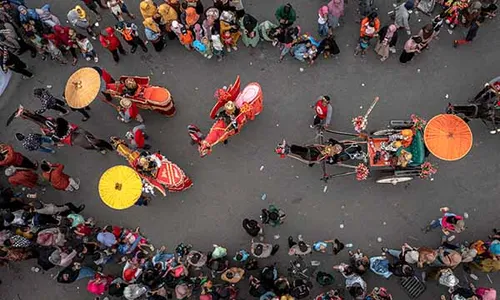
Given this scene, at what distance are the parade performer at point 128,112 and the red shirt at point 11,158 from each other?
9.18 ft

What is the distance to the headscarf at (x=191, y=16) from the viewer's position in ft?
41.4

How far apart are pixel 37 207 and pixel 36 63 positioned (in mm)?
4743

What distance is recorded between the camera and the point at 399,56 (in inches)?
523

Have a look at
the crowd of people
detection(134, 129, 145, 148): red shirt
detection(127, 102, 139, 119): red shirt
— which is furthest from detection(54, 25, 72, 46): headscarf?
detection(134, 129, 145, 148): red shirt

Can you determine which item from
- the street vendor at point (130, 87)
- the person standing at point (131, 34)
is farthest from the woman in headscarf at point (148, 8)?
the street vendor at point (130, 87)

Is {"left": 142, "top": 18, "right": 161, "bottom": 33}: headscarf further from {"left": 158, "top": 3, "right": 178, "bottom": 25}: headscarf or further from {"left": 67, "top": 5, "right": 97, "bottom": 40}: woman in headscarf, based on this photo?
{"left": 67, "top": 5, "right": 97, "bottom": 40}: woman in headscarf

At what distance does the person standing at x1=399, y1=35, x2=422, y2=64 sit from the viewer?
40.0ft

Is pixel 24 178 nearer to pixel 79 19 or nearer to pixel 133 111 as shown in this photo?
pixel 133 111

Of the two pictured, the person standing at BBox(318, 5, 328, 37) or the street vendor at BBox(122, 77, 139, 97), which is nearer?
the street vendor at BBox(122, 77, 139, 97)

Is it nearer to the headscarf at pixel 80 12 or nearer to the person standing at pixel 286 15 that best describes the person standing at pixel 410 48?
the person standing at pixel 286 15

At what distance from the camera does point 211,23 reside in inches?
492

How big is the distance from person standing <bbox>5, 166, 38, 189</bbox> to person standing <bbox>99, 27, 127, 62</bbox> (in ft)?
12.9

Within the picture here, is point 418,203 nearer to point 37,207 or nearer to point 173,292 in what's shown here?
point 173,292

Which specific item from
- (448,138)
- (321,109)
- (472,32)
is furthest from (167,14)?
(472,32)
